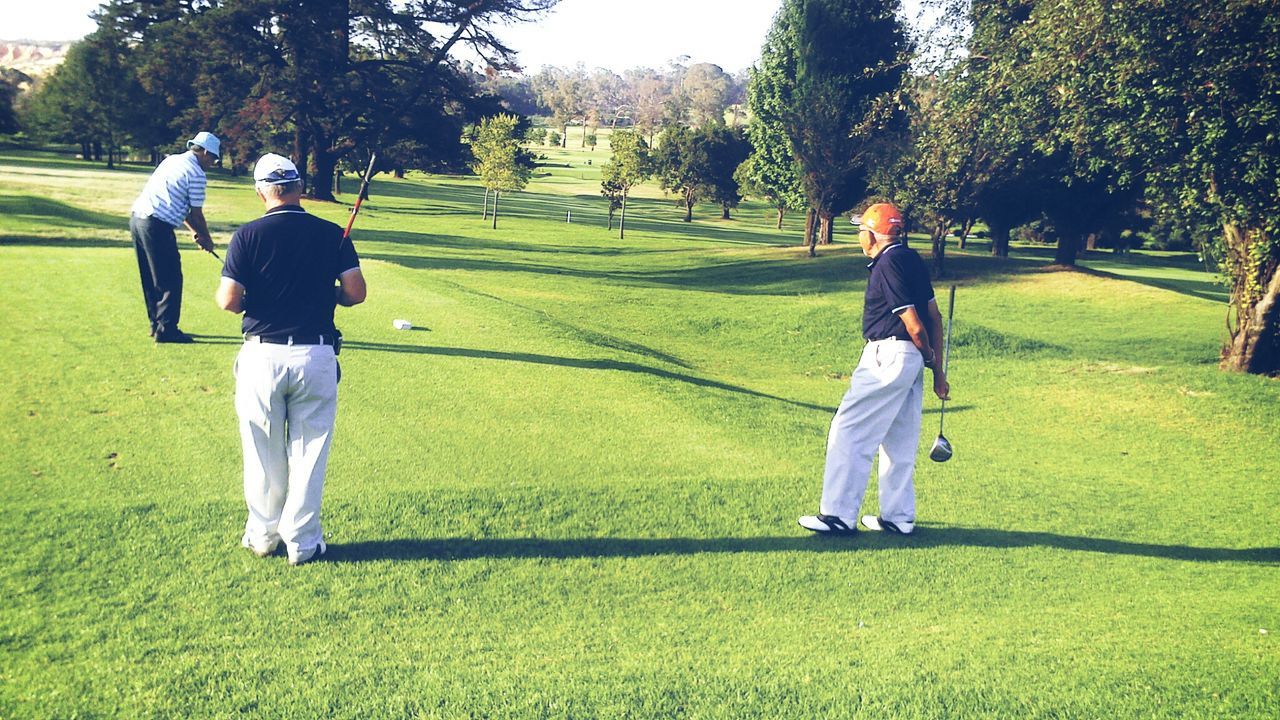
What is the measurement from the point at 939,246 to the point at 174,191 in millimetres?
28800

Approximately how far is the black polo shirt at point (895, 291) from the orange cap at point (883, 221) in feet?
0.44

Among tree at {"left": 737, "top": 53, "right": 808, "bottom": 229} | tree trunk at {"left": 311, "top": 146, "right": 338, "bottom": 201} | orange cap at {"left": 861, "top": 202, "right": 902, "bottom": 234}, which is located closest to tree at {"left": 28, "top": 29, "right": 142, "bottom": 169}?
tree trunk at {"left": 311, "top": 146, "right": 338, "bottom": 201}

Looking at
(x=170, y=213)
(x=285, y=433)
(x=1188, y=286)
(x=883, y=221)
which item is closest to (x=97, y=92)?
(x=1188, y=286)

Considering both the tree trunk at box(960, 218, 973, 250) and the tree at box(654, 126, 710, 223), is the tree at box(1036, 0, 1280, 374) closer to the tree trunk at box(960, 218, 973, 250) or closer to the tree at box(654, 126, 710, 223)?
the tree trunk at box(960, 218, 973, 250)

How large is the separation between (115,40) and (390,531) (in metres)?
92.5

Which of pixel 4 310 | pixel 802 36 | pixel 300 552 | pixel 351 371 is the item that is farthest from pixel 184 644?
pixel 802 36

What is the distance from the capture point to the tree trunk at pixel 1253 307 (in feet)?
56.3

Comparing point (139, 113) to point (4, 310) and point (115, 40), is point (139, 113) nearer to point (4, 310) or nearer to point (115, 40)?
point (115, 40)

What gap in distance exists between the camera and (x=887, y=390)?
730cm

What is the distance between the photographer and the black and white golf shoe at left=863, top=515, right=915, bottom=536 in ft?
25.3

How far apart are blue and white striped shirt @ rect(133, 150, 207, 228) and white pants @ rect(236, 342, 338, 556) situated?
19.0ft

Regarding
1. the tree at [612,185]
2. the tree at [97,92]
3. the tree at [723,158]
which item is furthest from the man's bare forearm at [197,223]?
the tree at [97,92]

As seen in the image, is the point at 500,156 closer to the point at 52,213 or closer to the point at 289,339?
the point at 52,213

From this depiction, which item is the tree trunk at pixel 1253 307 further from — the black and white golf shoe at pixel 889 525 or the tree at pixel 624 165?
the tree at pixel 624 165
